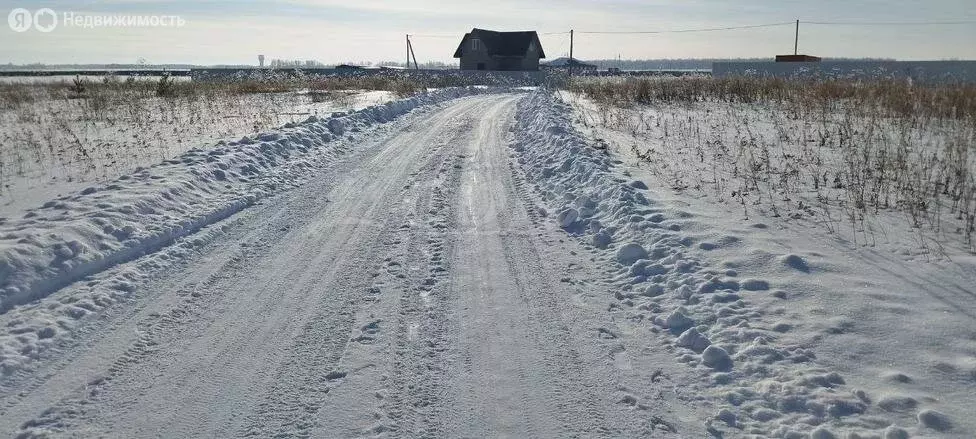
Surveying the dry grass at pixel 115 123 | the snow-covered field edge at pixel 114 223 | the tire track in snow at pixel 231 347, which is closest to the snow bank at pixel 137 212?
the snow-covered field edge at pixel 114 223

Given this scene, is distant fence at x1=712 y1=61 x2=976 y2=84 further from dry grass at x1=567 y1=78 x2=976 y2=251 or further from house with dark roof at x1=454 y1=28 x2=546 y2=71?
house with dark roof at x1=454 y1=28 x2=546 y2=71

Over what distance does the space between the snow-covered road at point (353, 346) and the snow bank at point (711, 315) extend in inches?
15.3

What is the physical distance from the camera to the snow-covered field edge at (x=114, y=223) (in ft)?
14.9

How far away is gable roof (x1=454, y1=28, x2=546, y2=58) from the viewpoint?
66.7m

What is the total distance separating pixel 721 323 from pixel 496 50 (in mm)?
65580

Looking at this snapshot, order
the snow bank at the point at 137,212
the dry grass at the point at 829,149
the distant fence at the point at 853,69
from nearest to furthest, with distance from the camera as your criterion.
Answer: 1. the snow bank at the point at 137,212
2. the dry grass at the point at 829,149
3. the distant fence at the point at 853,69

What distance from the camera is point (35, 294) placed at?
4.93 metres

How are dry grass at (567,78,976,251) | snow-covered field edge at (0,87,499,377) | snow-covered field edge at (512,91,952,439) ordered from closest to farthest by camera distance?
snow-covered field edge at (512,91,952,439)
snow-covered field edge at (0,87,499,377)
dry grass at (567,78,976,251)

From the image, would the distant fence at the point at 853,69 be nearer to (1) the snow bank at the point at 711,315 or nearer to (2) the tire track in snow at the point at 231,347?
(1) the snow bank at the point at 711,315

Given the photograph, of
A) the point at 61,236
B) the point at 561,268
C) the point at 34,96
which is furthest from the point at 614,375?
the point at 34,96

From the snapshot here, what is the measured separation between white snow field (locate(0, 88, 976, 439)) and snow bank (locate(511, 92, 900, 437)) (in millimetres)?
20

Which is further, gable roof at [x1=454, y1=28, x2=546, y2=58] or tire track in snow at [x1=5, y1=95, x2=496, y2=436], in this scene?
gable roof at [x1=454, y1=28, x2=546, y2=58]

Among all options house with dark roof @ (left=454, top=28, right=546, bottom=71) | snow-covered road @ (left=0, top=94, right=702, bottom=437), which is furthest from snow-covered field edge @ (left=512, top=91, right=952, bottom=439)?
house with dark roof @ (left=454, top=28, right=546, bottom=71)

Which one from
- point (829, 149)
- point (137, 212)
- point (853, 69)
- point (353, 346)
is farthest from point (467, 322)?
point (853, 69)
